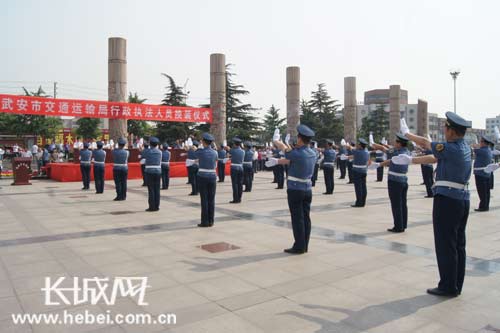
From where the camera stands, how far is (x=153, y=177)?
10.2 metres

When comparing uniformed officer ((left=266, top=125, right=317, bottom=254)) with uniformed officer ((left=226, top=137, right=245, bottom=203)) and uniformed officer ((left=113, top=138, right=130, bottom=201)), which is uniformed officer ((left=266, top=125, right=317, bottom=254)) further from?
uniformed officer ((left=113, top=138, right=130, bottom=201))

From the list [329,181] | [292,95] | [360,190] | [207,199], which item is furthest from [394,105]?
[207,199]

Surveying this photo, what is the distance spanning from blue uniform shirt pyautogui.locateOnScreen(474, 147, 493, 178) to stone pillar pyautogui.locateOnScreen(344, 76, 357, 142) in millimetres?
21206

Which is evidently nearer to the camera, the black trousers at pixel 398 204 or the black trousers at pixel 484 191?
the black trousers at pixel 398 204

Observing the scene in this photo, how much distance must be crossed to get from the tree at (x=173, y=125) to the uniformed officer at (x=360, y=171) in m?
27.4

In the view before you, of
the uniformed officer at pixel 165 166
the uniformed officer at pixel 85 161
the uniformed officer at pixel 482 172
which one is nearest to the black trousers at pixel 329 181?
the uniformed officer at pixel 482 172

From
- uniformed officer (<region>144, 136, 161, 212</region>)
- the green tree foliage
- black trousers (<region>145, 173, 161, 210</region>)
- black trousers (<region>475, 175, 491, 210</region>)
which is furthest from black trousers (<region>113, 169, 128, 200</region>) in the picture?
the green tree foliage

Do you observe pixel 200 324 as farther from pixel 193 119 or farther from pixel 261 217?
pixel 193 119

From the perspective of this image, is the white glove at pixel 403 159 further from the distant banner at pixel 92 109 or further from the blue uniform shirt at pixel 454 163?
the distant banner at pixel 92 109

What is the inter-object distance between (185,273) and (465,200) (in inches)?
127

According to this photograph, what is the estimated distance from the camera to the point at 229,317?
12.3 ft

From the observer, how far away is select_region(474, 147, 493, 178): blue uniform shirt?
9.95 metres

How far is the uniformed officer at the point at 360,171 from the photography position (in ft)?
35.7

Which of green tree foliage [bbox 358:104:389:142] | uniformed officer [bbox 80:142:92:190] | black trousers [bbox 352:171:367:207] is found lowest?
black trousers [bbox 352:171:367:207]
